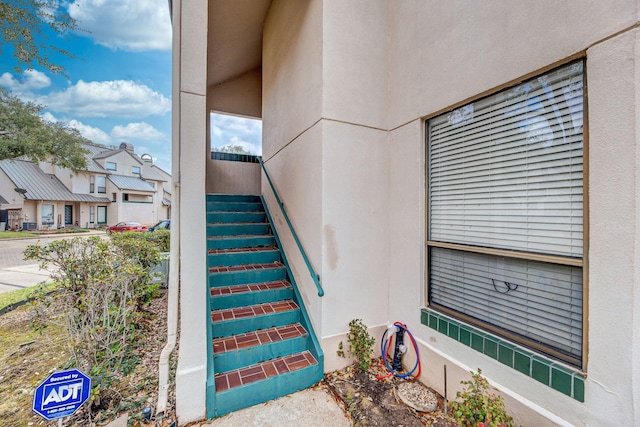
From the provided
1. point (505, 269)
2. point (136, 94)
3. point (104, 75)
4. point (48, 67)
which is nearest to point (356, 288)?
point (505, 269)

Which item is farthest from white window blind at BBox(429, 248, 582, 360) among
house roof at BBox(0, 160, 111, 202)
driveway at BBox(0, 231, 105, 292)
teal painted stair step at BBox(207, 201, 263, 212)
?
house roof at BBox(0, 160, 111, 202)

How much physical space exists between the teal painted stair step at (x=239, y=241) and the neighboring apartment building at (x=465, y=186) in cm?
78

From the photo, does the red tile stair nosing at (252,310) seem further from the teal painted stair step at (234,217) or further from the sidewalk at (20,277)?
the sidewalk at (20,277)

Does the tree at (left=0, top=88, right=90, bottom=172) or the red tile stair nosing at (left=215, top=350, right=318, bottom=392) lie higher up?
the tree at (left=0, top=88, right=90, bottom=172)

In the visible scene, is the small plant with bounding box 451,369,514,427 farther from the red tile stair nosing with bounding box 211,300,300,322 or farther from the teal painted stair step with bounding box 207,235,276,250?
the teal painted stair step with bounding box 207,235,276,250

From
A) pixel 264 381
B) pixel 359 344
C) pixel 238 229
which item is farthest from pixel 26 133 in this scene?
pixel 359 344

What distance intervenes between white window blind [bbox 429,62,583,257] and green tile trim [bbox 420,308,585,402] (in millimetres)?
822

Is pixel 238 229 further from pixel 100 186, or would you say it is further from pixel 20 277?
pixel 100 186

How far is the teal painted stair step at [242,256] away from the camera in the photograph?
13.0 feet

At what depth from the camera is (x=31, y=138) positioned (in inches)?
472

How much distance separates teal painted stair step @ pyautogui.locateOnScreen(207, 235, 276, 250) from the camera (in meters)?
4.30

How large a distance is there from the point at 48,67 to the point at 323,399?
6114 mm

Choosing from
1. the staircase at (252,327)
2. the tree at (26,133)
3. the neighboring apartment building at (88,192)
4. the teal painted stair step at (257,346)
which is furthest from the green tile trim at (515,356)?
the neighboring apartment building at (88,192)

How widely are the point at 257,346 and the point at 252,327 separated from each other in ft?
1.07
